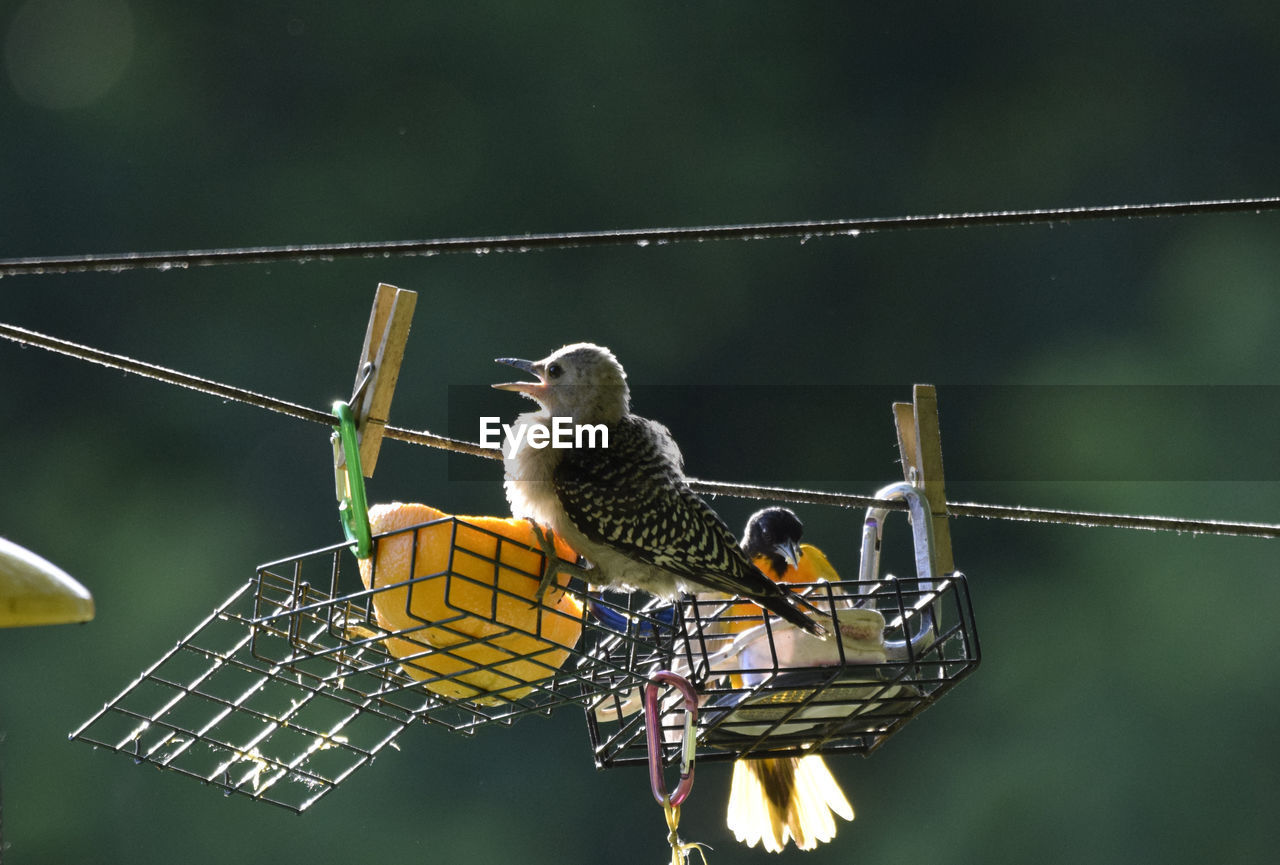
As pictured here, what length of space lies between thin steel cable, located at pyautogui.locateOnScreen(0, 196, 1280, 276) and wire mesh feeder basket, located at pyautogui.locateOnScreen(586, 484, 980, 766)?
0.40 m

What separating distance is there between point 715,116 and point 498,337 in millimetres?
3473

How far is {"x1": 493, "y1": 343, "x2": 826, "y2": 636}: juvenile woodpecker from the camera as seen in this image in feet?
6.73

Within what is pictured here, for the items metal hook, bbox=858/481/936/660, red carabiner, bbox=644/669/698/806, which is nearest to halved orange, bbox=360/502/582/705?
red carabiner, bbox=644/669/698/806

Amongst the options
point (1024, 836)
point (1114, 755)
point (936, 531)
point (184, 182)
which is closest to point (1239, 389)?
point (1114, 755)

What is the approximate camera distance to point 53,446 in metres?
9.59

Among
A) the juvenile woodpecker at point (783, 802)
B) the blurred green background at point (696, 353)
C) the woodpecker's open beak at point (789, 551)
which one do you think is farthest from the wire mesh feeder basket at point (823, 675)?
the blurred green background at point (696, 353)

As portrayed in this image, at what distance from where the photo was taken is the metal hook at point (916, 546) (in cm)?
189

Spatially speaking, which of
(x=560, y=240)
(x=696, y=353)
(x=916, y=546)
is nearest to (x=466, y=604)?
(x=560, y=240)

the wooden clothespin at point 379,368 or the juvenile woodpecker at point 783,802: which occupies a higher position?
the wooden clothespin at point 379,368

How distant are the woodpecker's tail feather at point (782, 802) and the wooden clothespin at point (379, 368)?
1.12 meters

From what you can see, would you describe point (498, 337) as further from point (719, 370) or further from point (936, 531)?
point (936, 531)

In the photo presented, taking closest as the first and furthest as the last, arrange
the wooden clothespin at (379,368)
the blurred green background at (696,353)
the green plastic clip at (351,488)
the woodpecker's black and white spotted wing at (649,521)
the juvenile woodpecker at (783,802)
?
the green plastic clip at (351,488) → the wooden clothespin at (379,368) → the woodpecker's black and white spotted wing at (649,521) → the juvenile woodpecker at (783,802) → the blurred green background at (696,353)

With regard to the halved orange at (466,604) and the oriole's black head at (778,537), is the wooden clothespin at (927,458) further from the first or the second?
the oriole's black head at (778,537)

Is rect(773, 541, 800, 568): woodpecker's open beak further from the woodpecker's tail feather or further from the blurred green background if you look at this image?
the blurred green background
